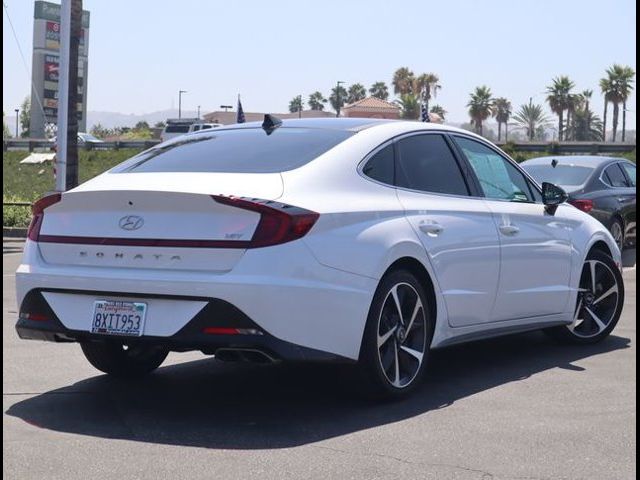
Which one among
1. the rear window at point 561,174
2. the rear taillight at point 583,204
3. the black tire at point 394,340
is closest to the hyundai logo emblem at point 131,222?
the black tire at point 394,340

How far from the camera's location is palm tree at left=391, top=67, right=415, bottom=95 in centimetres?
12538

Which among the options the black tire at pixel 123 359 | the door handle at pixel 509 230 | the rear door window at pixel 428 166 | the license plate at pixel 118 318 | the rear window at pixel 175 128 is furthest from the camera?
the rear window at pixel 175 128

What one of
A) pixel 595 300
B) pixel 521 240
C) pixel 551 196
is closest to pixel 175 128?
pixel 595 300

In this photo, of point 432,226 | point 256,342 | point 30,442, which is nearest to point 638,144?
point 432,226

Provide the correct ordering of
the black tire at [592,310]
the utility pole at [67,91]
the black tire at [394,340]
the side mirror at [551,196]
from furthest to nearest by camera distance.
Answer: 1. the utility pole at [67,91]
2. the black tire at [592,310]
3. the side mirror at [551,196]
4. the black tire at [394,340]

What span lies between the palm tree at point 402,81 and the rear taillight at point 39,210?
393ft

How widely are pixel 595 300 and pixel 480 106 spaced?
11876cm

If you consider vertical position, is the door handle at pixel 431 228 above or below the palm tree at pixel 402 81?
below

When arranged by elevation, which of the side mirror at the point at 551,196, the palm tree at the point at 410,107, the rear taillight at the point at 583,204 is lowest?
the rear taillight at the point at 583,204

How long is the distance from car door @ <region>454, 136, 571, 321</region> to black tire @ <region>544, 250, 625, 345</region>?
43 centimetres

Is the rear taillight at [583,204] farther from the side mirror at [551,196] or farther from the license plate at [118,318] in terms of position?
the license plate at [118,318]

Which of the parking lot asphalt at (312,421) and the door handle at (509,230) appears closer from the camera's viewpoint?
the parking lot asphalt at (312,421)

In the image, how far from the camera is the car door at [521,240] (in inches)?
288

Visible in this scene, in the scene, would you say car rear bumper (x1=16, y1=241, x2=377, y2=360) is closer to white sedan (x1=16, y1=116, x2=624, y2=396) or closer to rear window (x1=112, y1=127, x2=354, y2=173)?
white sedan (x1=16, y1=116, x2=624, y2=396)
